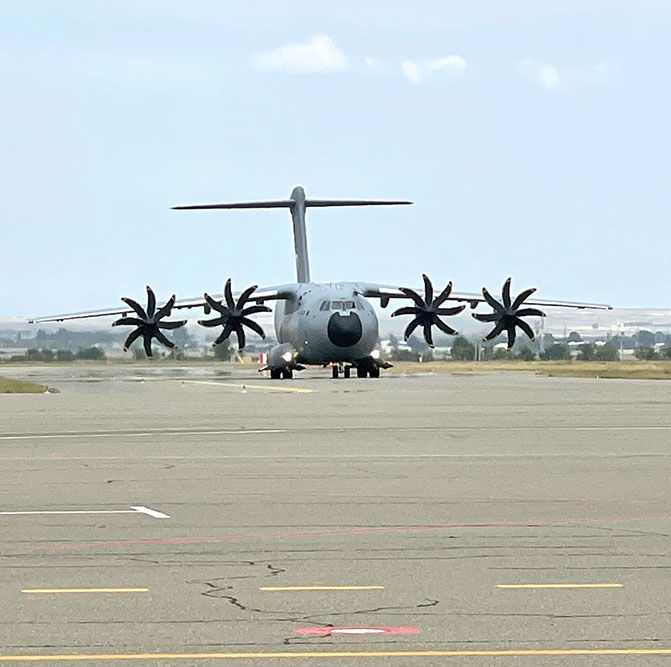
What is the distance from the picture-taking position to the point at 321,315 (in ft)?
205

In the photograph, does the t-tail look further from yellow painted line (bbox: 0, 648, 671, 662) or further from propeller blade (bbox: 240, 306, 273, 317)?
yellow painted line (bbox: 0, 648, 671, 662)

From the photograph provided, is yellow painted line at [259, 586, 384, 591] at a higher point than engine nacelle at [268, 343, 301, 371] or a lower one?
lower

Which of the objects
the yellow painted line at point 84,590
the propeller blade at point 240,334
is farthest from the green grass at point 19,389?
the yellow painted line at point 84,590

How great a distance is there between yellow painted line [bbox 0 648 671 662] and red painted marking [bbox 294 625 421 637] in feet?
1.67

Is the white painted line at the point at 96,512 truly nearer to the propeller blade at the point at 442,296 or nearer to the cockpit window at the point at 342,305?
the cockpit window at the point at 342,305

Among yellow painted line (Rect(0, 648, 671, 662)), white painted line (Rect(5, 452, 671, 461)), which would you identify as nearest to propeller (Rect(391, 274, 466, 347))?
white painted line (Rect(5, 452, 671, 461))

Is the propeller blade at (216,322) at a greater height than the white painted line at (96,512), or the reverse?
the propeller blade at (216,322)

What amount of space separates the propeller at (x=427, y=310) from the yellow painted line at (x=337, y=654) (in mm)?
59775

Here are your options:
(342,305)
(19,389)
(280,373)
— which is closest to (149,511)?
(19,389)

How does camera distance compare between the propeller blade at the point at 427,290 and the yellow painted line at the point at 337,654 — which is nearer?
the yellow painted line at the point at 337,654

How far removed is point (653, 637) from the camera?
27.3 feet

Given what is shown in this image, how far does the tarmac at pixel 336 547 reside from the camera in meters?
8.30

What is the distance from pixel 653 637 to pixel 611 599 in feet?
4.15

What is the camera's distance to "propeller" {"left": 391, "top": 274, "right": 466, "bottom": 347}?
224 ft
